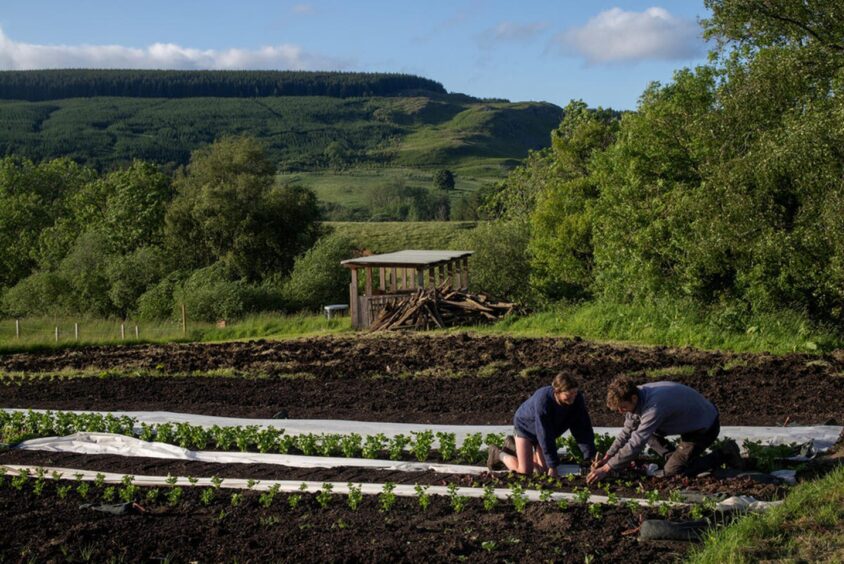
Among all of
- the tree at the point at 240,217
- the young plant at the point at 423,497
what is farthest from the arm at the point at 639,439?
the tree at the point at 240,217

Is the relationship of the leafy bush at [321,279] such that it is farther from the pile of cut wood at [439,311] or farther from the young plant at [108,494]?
the young plant at [108,494]

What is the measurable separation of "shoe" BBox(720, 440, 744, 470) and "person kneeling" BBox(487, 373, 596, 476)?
4.23ft

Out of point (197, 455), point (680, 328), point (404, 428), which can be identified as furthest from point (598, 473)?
point (680, 328)

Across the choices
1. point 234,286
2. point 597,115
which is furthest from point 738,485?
point 597,115

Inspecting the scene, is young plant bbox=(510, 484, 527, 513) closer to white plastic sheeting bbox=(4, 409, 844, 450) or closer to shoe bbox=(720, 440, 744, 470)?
shoe bbox=(720, 440, 744, 470)

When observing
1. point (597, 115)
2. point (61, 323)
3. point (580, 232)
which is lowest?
point (61, 323)

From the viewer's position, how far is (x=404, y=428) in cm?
1276

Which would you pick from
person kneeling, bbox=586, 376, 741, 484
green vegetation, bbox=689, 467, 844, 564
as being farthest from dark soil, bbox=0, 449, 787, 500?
green vegetation, bbox=689, 467, 844, 564

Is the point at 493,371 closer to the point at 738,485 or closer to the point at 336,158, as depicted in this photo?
the point at 738,485

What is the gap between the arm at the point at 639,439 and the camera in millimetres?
8875

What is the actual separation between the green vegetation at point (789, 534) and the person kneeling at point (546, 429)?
2167 millimetres

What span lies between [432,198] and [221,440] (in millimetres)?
111283

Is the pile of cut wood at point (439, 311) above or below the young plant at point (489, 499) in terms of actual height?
below

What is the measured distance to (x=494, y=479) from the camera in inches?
373
